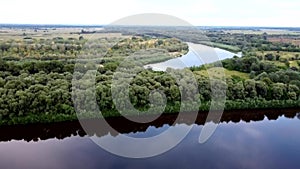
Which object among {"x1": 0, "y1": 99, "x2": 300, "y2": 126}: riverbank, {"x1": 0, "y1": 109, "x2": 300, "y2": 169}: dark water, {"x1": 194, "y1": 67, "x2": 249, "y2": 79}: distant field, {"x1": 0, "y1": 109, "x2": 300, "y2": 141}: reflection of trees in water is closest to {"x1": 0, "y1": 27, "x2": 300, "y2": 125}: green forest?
{"x1": 0, "y1": 99, "x2": 300, "y2": 126}: riverbank

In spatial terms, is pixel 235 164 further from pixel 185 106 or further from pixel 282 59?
pixel 282 59

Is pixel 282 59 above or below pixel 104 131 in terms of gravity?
above

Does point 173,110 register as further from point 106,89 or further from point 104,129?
point 104,129

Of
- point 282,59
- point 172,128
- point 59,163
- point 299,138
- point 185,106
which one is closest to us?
point 59,163

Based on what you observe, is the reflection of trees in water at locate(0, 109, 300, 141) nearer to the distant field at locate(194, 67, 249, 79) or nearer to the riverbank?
the riverbank

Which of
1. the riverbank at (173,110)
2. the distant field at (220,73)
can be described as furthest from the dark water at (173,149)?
the distant field at (220,73)

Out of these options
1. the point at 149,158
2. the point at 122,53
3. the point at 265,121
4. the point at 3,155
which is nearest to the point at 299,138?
the point at 265,121

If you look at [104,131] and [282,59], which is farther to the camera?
[282,59]

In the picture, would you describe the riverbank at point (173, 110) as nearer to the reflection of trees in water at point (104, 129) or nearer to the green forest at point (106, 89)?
the green forest at point (106, 89)
